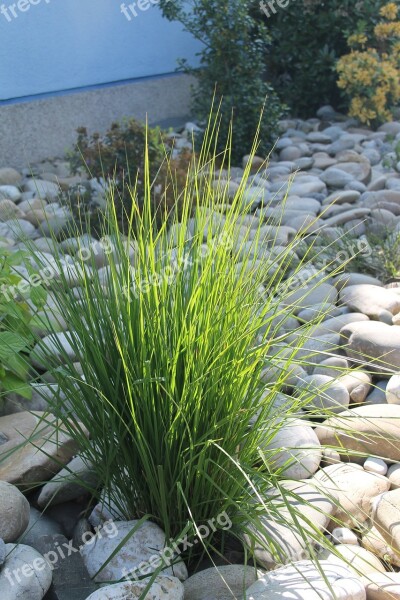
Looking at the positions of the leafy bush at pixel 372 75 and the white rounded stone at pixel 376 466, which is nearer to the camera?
the white rounded stone at pixel 376 466

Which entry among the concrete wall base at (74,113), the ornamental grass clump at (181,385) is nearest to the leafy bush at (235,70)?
the concrete wall base at (74,113)

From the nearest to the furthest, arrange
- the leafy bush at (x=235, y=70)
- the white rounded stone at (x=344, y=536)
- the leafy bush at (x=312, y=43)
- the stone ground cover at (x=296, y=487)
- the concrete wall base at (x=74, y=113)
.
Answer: the stone ground cover at (x=296, y=487)
the white rounded stone at (x=344, y=536)
the leafy bush at (x=235, y=70)
the concrete wall base at (x=74, y=113)
the leafy bush at (x=312, y=43)

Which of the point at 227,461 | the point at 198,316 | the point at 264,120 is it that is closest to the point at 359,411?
the point at 227,461

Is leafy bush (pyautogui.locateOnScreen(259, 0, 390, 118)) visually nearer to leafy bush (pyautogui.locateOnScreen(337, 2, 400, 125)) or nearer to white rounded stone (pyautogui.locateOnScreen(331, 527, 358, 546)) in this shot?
leafy bush (pyautogui.locateOnScreen(337, 2, 400, 125))

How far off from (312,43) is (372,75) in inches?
35.6

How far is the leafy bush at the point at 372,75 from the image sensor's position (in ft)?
22.7

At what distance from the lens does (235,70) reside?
20.9ft

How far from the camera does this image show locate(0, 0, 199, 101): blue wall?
20.6 ft

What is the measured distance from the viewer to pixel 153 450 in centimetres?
214

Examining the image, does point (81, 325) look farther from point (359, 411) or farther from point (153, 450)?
point (359, 411)

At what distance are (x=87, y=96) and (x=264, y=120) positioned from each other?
5.27 ft

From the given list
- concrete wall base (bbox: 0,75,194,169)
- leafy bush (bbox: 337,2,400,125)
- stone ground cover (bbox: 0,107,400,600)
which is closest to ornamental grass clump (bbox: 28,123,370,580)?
stone ground cover (bbox: 0,107,400,600)

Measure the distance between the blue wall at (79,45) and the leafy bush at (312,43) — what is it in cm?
92

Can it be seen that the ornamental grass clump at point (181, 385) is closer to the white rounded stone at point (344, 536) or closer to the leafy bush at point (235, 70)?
the white rounded stone at point (344, 536)
